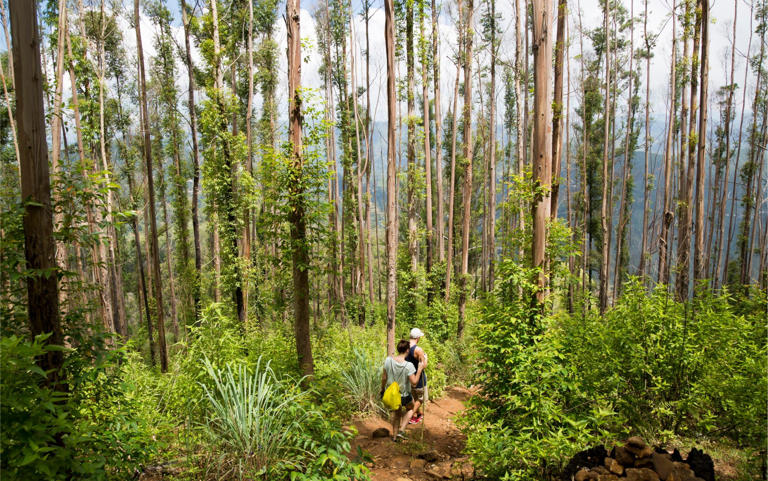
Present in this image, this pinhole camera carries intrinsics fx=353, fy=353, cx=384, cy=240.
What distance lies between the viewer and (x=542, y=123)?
13.5ft

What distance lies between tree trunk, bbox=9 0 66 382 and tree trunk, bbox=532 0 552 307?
4328 mm

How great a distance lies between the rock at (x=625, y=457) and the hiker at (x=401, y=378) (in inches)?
92.5

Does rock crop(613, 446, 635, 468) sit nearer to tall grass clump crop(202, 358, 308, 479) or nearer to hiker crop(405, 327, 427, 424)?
hiker crop(405, 327, 427, 424)

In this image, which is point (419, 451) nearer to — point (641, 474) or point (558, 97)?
point (641, 474)

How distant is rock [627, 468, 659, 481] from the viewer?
8.73 feet

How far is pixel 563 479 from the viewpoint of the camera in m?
2.98

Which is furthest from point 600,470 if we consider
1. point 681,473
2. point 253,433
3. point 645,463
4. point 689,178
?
point 689,178

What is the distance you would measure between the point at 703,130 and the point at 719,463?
23.7 ft

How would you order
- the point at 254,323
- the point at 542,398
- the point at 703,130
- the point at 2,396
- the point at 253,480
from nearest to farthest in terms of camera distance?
the point at 2,396
the point at 253,480
the point at 542,398
the point at 703,130
the point at 254,323

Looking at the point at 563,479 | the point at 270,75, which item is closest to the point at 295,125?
the point at 563,479

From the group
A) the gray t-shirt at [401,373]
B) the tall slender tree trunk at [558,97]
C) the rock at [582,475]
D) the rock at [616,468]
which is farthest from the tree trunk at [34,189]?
the tall slender tree trunk at [558,97]

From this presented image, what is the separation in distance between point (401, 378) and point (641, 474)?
2.67 meters

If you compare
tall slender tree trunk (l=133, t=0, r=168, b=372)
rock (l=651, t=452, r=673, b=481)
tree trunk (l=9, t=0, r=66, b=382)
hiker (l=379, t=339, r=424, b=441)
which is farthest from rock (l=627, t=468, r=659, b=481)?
tall slender tree trunk (l=133, t=0, r=168, b=372)

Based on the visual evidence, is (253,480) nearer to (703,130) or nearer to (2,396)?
(2,396)
